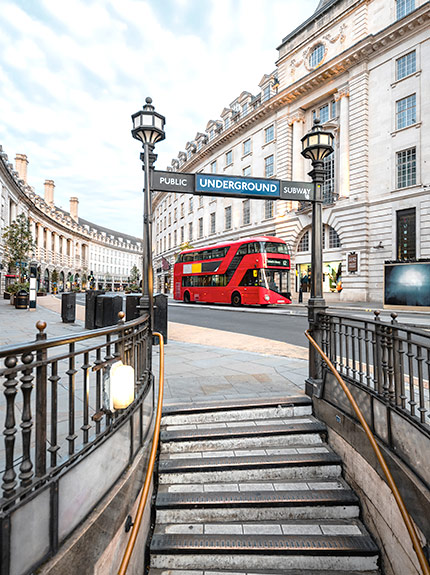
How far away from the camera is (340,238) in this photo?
1003 inches

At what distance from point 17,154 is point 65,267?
131 feet

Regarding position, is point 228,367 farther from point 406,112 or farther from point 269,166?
point 269,166

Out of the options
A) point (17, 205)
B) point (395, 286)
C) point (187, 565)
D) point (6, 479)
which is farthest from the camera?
point (17, 205)

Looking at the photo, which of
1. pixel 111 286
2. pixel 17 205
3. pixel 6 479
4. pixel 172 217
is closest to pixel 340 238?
pixel 6 479

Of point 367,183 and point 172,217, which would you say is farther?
point 172,217

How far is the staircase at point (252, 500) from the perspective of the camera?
2801mm

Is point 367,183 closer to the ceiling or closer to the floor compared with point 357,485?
closer to the ceiling

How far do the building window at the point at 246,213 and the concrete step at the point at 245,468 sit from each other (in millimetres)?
33629

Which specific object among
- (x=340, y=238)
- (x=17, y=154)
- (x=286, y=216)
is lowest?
(x=340, y=238)

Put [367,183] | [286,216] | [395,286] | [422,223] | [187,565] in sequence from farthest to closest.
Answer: [286,216] < [367,183] < [422,223] < [395,286] < [187,565]

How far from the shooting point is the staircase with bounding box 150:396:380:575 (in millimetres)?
2801

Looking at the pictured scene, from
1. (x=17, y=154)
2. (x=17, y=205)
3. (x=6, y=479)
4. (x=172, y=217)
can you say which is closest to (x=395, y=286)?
(x=6, y=479)

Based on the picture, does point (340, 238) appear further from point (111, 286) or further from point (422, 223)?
point (111, 286)

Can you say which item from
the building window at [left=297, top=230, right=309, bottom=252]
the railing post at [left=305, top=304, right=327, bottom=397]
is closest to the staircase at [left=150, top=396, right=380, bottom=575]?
the railing post at [left=305, top=304, right=327, bottom=397]
